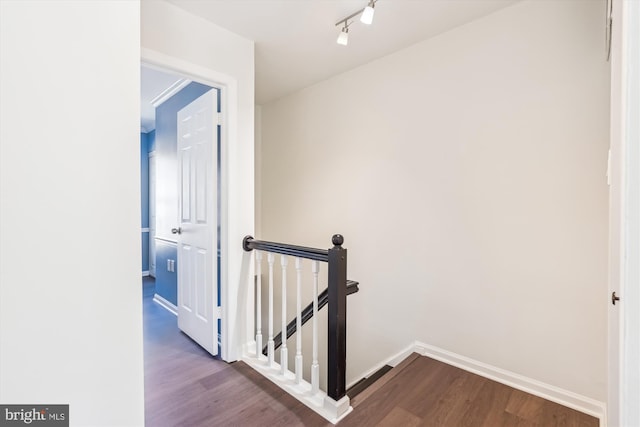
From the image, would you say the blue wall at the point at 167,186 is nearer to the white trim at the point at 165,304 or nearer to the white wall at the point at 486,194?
the white trim at the point at 165,304

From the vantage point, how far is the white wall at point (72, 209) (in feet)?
2.52

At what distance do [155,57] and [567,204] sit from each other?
2.69 metres

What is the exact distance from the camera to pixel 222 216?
2.24m

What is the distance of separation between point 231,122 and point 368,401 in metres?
2.11

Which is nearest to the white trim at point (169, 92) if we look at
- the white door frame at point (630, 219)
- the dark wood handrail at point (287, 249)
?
the dark wood handrail at point (287, 249)

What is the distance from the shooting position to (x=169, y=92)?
3398mm

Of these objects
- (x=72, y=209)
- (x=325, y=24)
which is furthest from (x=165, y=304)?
(x=325, y=24)

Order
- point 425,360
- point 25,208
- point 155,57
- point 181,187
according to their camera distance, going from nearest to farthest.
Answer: point 25,208 → point 155,57 → point 425,360 → point 181,187

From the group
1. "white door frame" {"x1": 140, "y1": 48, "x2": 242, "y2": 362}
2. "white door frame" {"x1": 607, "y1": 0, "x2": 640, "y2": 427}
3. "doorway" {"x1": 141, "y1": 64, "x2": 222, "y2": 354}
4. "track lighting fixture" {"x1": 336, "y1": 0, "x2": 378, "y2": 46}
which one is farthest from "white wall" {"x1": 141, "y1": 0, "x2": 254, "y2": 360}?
"white door frame" {"x1": 607, "y1": 0, "x2": 640, "y2": 427}

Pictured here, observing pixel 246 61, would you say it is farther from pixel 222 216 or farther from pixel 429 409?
pixel 429 409

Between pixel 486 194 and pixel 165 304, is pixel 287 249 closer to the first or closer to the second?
pixel 486 194

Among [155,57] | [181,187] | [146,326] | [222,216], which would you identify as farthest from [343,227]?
[146,326]

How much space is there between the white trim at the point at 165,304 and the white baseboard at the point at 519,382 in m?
2.56

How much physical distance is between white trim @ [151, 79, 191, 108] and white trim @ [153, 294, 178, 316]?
2448mm
